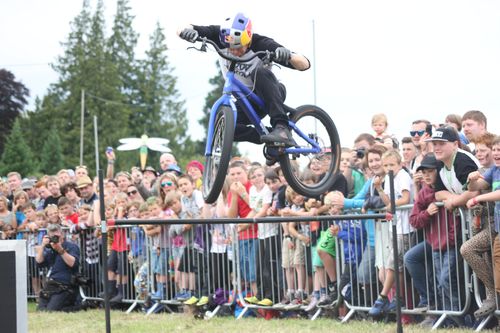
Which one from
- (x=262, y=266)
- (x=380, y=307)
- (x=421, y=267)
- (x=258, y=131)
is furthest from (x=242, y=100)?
(x=262, y=266)

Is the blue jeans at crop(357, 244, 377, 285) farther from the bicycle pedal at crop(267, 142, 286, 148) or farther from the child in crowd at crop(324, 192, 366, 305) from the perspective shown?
the bicycle pedal at crop(267, 142, 286, 148)

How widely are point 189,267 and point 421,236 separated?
3.83m

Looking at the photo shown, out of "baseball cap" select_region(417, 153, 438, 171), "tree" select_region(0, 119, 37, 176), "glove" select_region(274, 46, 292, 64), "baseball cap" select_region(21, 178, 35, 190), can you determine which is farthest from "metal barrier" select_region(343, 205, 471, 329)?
"tree" select_region(0, 119, 37, 176)

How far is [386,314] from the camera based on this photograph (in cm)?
1077

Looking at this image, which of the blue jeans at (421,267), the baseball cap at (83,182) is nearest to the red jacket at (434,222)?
the blue jeans at (421,267)

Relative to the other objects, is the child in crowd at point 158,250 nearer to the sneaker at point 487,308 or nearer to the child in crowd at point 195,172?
the child in crowd at point 195,172

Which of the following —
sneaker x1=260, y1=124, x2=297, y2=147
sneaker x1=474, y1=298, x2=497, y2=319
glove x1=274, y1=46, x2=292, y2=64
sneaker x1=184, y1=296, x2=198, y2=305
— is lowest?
sneaker x1=184, y1=296, x2=198, y2=305

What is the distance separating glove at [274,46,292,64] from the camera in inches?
300

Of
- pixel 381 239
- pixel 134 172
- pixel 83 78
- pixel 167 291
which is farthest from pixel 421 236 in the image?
pixel 83 78

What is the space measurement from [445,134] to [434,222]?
1.13m

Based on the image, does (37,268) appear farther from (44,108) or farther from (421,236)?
(44,108)

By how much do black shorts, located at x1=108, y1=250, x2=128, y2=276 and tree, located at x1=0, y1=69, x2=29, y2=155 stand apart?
5071 cm

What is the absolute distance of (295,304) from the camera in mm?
11875

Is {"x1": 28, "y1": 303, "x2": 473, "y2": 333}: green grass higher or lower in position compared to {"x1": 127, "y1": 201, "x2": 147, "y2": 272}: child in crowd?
lower
